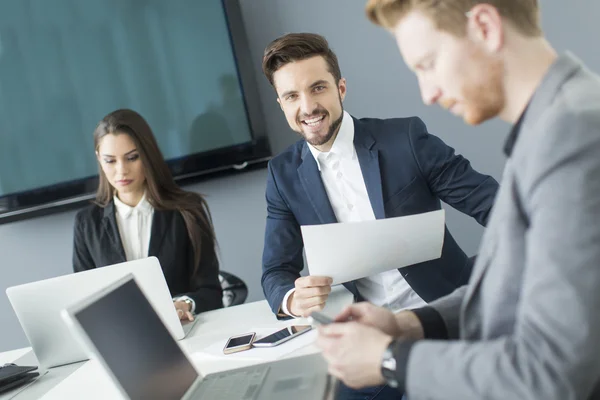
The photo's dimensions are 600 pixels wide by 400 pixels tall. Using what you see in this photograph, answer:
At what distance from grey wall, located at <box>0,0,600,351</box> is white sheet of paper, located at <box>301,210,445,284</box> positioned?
1.24 metres

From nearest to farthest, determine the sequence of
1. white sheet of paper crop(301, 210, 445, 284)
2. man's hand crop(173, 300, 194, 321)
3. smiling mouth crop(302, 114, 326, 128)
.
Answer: white sheet of paper crop(301, 210, 445, 284)
man's hand crop(173, 300, 194, 321)
smiling mouth crop(302, 114, 326, 128)

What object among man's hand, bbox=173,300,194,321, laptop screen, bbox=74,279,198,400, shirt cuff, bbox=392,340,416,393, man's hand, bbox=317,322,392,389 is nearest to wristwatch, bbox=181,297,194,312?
man's hand, bbox=173,300,194,321

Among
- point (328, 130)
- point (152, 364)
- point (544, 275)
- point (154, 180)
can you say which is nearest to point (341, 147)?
point (328, 130)

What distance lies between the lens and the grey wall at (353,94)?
8.66 ft

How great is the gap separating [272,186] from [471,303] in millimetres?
1216

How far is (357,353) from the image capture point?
0.90 metres

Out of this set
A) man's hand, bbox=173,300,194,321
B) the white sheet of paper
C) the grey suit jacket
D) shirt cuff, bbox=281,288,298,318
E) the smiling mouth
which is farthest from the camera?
the smiling mouth

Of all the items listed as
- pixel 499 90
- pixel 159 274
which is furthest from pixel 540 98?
pixel 159 274

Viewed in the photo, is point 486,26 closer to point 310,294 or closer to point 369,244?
point 369,244

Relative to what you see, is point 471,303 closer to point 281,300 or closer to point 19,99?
point 281,300

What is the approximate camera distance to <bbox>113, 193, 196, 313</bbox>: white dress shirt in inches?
95.8

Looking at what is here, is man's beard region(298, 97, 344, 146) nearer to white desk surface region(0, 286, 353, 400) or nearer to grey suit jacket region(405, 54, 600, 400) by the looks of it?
white desk surface region(0, 286, 353, 400)

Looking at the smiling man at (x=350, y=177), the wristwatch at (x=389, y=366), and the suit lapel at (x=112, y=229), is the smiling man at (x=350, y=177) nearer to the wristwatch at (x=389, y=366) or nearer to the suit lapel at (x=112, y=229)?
the suit lapel at (x=112, y=229)

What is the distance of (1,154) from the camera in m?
2.74
